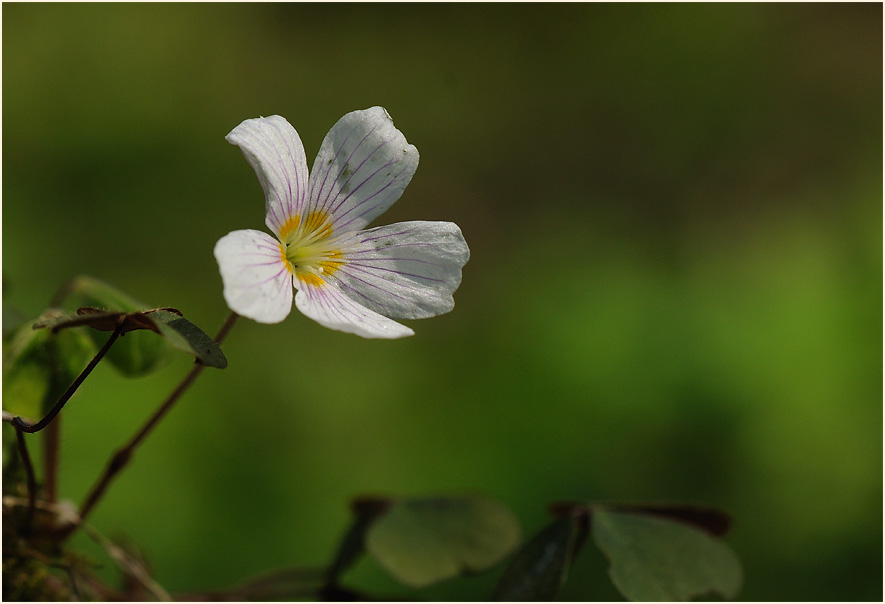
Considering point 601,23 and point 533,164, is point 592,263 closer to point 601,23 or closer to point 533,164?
point 533,164

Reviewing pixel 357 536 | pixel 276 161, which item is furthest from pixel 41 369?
pixel 357 536

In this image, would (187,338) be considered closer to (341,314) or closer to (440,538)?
(341,314)

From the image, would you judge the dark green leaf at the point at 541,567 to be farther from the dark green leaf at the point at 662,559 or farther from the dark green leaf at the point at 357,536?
the dark green leaf at the point at 357,536

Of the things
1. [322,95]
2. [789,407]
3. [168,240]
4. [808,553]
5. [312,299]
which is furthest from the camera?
[322,95]

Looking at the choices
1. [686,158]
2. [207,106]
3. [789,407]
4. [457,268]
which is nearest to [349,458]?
[789,407]

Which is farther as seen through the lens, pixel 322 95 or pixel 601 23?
pixel 601 23

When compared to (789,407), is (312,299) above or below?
above

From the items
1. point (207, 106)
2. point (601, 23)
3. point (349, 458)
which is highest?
point (601, 23)
